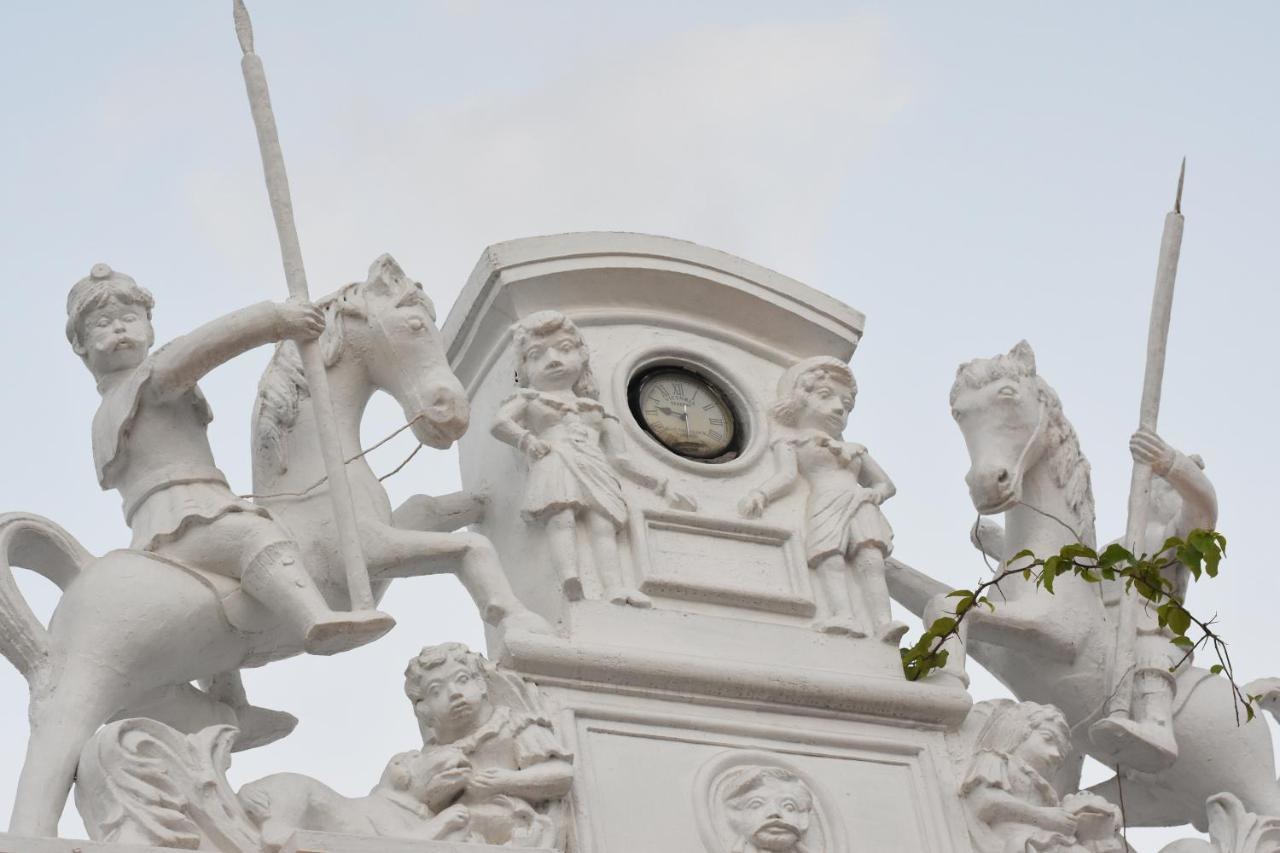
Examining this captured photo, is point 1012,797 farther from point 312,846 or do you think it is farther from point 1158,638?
point 312,846

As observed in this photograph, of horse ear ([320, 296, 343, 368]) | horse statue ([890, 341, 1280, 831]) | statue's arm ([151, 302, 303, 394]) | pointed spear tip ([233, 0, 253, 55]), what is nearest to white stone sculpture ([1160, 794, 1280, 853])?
horse statue ([890, 341, 1280, 831])

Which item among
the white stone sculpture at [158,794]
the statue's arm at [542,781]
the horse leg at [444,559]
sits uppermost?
the horse leg at [444,559]

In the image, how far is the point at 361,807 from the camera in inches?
405

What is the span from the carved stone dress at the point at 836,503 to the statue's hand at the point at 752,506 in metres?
0.19

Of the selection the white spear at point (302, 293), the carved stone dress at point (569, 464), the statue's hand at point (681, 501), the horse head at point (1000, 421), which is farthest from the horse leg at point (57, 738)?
the horse head at point (1000, 421)

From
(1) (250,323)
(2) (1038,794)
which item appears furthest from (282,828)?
(2) (1038,794)

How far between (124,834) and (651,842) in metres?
1.80

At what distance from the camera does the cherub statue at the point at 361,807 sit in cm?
1003

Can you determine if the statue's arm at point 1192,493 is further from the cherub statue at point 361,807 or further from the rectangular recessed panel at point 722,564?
the cherub statue at point 361,807

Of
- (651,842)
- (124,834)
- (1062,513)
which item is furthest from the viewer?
(1062,513)

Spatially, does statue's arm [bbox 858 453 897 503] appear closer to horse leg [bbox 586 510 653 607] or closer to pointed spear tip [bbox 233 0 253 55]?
horse leg [bbox 586 510 653 607]

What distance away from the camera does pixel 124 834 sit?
974cm

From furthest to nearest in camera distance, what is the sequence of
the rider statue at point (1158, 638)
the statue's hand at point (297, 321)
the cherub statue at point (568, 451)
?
the rider statue at point (1158, 638) < the cherub statue at point (568, 451) < the statue's hand at point (297, 321)

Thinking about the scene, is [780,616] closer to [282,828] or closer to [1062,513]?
[1062,513]
